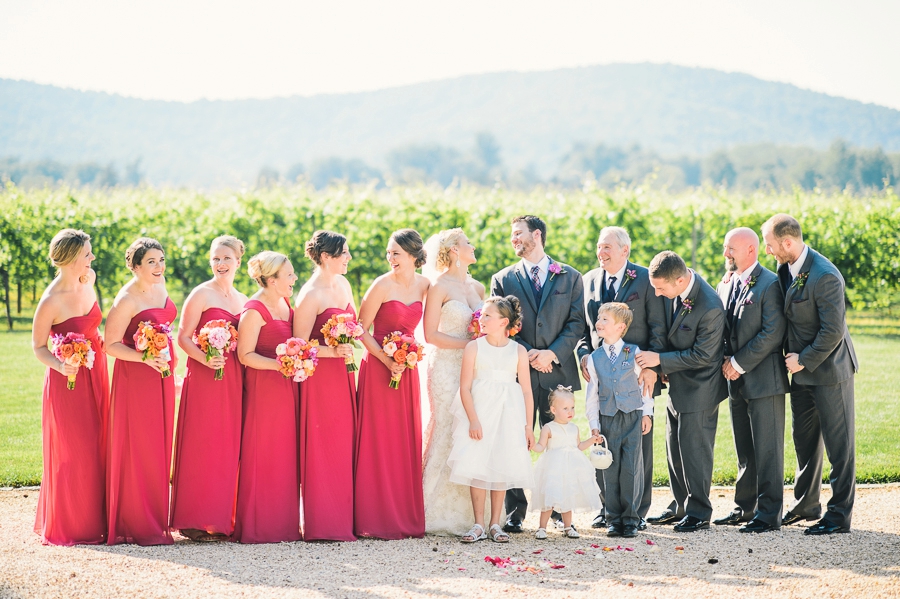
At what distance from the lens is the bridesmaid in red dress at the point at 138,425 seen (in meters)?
6.00

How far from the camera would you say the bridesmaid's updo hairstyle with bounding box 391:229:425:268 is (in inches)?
254

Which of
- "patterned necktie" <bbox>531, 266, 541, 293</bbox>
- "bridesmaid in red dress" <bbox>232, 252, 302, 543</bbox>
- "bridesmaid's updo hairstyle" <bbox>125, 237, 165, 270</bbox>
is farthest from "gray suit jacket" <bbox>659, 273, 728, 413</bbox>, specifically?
"bridesmaid's updo hairstyle" <bbox>125, 237, 165, 270</bbox>

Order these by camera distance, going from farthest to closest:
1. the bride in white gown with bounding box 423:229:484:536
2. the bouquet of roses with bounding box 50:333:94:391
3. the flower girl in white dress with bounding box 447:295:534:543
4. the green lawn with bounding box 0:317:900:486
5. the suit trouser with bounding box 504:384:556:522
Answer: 1. the green lawn with bounding box 0:317:900:486
2. the suit trouser with bounding box 504:384:556:522
3. the bride in white gown with bounding box 423:229:484:536
4. the flower girl in white dress with bounding box 447:295:534:543
5. the bouquet of roses with bounding box 50:333:94:391

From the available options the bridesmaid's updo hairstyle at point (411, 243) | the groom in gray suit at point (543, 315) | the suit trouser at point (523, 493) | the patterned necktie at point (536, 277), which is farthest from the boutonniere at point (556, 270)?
the bridesmaid's updo hairstyle at point (411, 243)

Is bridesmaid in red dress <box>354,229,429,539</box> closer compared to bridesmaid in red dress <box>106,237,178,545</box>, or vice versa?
bridesmaid in red dress <box>106,237,178,545</box>

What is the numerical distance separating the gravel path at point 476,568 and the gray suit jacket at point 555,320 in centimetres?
127

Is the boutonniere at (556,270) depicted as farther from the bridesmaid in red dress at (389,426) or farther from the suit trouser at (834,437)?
the suit trouser at (834,437)

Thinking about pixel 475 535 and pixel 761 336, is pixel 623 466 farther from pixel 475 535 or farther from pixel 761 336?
pixel 761 336

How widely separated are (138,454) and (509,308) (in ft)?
9.65

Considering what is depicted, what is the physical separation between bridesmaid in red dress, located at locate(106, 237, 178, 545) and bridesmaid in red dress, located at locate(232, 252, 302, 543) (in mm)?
568

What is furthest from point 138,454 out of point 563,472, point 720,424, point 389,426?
point 720,424

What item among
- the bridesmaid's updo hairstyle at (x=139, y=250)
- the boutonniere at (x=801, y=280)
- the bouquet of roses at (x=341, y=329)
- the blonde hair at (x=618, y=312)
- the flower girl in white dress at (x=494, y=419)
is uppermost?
the bridesmaid's updo hairstyle at (x=139, y=250)

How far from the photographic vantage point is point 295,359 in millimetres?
5926

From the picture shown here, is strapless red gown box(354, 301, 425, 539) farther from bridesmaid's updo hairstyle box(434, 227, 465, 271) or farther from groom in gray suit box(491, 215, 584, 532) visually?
groom in gray suit box(491, 215, 584, 532)
